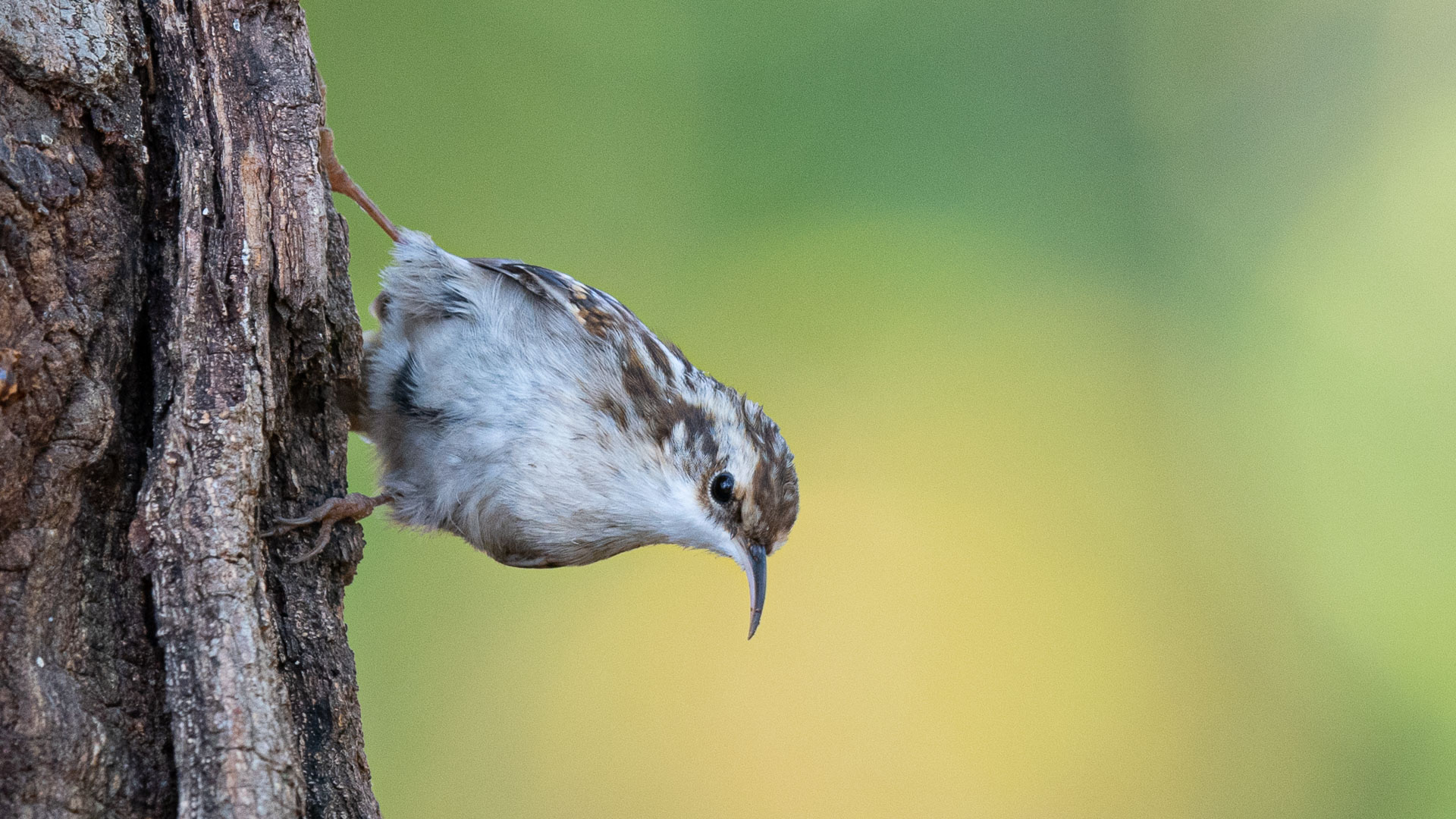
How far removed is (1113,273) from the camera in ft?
12.3

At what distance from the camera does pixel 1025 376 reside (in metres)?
3.80

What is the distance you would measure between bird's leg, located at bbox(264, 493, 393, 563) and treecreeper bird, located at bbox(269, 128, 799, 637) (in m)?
0.49

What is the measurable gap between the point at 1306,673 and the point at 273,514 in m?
3.47

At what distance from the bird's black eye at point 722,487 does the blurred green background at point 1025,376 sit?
3.75 feet

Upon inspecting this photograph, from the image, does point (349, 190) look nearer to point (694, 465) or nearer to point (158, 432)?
point (694, 465)

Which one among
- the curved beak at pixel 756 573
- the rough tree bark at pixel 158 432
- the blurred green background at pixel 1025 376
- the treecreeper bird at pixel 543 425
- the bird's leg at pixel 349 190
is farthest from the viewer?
the blurred green background at pixel 1025 376

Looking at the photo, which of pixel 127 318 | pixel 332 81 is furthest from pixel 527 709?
pixel 127 318

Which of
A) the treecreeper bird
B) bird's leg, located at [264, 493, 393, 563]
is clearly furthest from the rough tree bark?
the treecreeper bird

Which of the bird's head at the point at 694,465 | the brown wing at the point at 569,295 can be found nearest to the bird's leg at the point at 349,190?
the brown wing at the point at 569,295

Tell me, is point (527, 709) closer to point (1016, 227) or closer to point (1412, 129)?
point (1016, 227)

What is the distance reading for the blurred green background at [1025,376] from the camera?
346 cm

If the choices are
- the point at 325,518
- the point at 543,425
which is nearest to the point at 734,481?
the point at 543,425

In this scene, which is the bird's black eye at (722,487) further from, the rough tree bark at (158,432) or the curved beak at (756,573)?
the rough tree bark at (158,432)

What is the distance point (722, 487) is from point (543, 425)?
0.44 m
